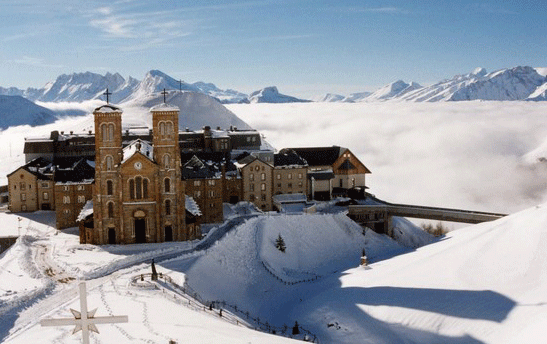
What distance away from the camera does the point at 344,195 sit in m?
110

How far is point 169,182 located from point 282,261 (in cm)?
1866

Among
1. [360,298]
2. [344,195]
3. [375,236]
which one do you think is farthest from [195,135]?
[360,298]

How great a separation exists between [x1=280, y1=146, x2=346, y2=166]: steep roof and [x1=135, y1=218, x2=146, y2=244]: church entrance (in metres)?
44.7

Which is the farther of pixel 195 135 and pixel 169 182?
pixel 195 135

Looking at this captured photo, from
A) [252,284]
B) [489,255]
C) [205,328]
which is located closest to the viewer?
[205,328]

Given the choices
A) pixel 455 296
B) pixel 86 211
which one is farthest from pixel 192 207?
pixel 455 296

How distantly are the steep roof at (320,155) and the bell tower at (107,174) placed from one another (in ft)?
153

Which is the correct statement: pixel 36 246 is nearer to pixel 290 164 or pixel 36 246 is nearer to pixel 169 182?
pixel 169 182

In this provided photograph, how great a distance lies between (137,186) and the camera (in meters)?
75.9

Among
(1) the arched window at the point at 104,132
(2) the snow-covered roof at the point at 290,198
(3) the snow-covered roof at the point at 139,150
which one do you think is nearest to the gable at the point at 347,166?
(2) the snow-covered roof at the point at 290,198

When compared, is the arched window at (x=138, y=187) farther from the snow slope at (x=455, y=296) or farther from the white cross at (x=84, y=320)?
the white cross at (x=84, y=320)

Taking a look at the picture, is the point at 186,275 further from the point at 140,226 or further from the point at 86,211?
the point at 86,211

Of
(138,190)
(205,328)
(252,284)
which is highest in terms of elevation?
(138,190)

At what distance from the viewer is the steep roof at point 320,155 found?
114m
